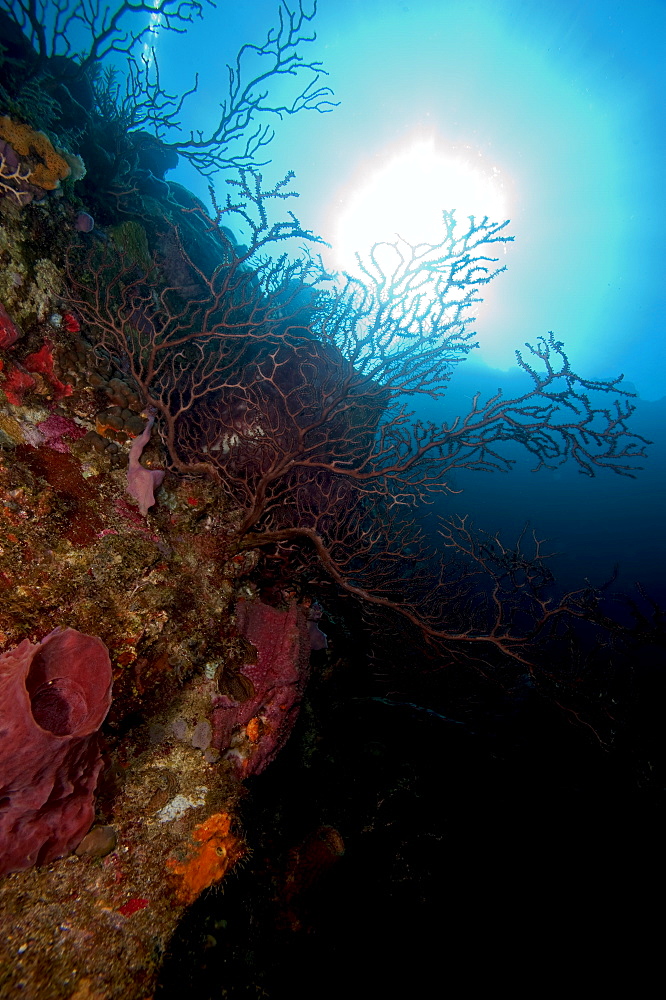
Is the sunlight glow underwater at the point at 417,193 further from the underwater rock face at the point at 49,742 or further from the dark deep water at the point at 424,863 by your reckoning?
the underwater rock face at the point at 49,742

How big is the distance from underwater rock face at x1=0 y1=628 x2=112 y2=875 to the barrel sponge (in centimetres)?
402

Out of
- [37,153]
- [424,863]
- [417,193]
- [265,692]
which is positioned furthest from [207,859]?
[417,193]

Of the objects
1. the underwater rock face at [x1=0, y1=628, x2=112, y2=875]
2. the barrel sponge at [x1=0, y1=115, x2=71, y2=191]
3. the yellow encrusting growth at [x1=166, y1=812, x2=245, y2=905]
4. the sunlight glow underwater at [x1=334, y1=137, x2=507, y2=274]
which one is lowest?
the yellow encrusting growth at [x1=166, y1=812, x2=245, y2=905]

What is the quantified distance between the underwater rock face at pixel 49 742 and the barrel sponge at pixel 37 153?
4.02 meters

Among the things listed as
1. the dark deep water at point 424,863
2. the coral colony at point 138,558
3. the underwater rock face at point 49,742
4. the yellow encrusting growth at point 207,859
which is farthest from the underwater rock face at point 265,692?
the underwater rock face at point 49,742

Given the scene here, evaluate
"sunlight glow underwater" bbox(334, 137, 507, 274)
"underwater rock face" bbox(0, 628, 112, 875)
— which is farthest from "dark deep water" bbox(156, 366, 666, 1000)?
"sunlight glow underwater" bbox(334, 137, 507, 274)

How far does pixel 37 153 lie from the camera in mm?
3309

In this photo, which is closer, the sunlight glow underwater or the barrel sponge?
the barrel sponge

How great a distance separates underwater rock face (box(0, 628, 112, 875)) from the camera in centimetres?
197

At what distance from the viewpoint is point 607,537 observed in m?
20.2

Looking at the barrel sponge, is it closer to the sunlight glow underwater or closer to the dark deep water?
the dark deep water

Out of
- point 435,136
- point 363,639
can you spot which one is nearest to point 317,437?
point 363,639

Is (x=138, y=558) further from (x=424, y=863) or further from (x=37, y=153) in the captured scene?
(x=37, y=153)

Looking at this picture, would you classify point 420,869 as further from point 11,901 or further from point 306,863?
point 11,901
